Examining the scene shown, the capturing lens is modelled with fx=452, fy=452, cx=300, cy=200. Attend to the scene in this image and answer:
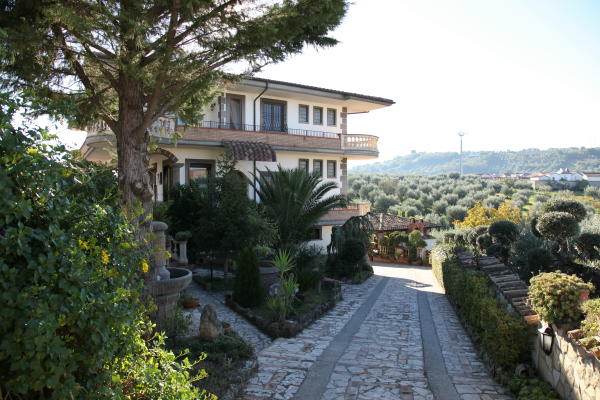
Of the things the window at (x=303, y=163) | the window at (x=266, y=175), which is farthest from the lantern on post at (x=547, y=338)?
the window at (x=303, y=163)

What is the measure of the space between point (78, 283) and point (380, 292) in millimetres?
15658

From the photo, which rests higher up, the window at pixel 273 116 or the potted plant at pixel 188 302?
the window at pixel 273 116

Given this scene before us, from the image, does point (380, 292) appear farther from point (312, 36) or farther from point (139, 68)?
point (139, 68)

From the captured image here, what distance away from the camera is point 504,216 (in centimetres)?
2456

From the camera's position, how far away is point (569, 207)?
12625 mm

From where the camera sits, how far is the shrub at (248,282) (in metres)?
11.4

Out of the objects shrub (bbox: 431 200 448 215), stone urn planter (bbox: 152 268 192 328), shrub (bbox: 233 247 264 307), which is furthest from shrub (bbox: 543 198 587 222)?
A: shrub (bbox: 431 200 448 215)

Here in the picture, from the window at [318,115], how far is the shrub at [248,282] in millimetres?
15072

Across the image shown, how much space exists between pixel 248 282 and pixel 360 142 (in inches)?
600

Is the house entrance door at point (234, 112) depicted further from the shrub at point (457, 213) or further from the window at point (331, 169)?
the shrub at point (457, 213)

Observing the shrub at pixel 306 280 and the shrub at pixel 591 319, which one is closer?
the shrub at pixel 591 319

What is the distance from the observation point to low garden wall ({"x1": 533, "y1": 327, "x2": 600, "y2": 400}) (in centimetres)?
516

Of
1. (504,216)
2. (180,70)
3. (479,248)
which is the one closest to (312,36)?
(180,70)

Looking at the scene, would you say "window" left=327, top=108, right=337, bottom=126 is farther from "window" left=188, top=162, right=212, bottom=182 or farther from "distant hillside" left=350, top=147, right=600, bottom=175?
"distant hillside" left=350, top=147, right=600, bottom=175
